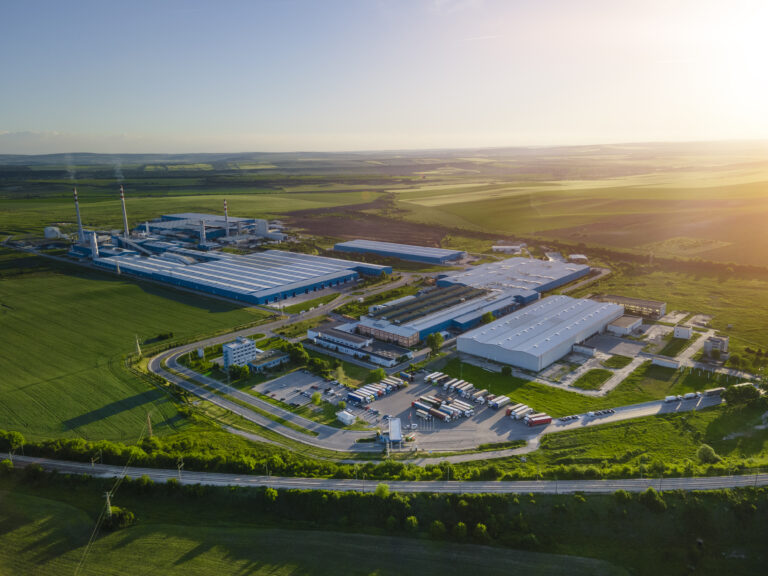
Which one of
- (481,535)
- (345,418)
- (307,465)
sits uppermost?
(307,465)

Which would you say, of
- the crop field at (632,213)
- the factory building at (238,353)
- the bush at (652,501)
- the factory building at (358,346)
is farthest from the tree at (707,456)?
the crop field at (632,213)

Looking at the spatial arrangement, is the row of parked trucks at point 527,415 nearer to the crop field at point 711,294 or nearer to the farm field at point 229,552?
the farm field at point 229,552

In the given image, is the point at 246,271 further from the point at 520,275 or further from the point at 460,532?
the point at 460,532

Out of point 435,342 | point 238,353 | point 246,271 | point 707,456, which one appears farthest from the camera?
point 246,271

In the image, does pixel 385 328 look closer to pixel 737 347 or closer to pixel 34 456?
pixel 34 456

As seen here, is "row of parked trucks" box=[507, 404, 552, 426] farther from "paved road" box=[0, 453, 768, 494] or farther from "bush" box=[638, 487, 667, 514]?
"bush" box=[638, 487, 667, 514]

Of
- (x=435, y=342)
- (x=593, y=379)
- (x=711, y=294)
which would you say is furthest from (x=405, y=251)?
(x=593, y=379)
